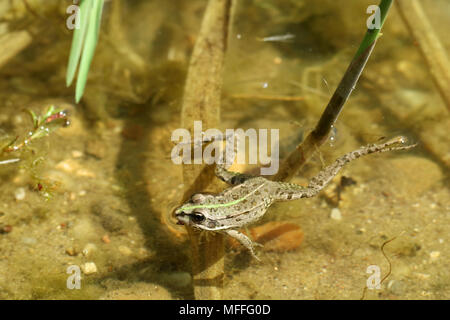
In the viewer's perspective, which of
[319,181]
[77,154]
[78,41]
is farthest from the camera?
[77,154]

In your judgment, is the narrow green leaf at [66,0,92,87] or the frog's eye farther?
the frog's eye

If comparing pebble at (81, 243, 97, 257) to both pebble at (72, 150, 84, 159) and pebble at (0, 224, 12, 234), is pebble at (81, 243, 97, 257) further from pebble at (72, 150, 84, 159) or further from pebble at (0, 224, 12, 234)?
pebble at (72, 150, 84, 159)

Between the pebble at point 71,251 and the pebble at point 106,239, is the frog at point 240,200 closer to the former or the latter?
the pebble at point 106,239

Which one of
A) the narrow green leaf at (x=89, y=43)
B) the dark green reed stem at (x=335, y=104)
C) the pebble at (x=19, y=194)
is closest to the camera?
the dark green reed stem at (x=335, y=104)

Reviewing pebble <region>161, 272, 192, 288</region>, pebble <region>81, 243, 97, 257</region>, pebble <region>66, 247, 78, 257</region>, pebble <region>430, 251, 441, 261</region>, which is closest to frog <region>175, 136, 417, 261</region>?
pebble <region>161, 272, 192, 288</region>

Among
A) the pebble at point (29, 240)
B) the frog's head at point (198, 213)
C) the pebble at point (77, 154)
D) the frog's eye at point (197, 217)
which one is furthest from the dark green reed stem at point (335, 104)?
the pebble at point (29, 240)

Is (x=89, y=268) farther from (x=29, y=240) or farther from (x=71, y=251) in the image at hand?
(x=29, y=240)

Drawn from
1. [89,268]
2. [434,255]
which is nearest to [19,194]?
[89,268]
